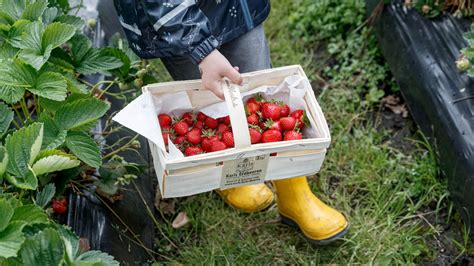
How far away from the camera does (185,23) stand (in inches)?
59.5

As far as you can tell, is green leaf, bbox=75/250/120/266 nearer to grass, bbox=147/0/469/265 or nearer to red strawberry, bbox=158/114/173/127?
red strawberry, bbox=158/114/173/127

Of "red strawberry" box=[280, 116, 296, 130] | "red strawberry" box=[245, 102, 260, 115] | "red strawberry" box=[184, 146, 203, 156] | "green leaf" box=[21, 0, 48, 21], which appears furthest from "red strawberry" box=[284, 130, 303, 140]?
"green leaf" box=[21, 0, 48, 21]

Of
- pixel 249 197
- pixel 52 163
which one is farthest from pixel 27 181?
pixel 249 197

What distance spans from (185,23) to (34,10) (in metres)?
0.37

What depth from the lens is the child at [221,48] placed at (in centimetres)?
152

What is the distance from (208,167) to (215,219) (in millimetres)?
662

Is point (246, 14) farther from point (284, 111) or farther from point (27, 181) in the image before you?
point (27, 181)

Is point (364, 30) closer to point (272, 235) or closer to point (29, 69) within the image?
point (272, 235)

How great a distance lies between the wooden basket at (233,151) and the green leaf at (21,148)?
0.85ft

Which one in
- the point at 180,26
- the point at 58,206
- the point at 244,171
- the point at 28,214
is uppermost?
the point at 180,26

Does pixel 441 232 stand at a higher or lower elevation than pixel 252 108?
lower

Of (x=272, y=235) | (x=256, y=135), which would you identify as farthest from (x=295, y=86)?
(x=272, y=235)

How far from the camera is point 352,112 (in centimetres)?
251

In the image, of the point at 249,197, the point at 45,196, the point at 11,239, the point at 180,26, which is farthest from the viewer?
the point at 249,197
